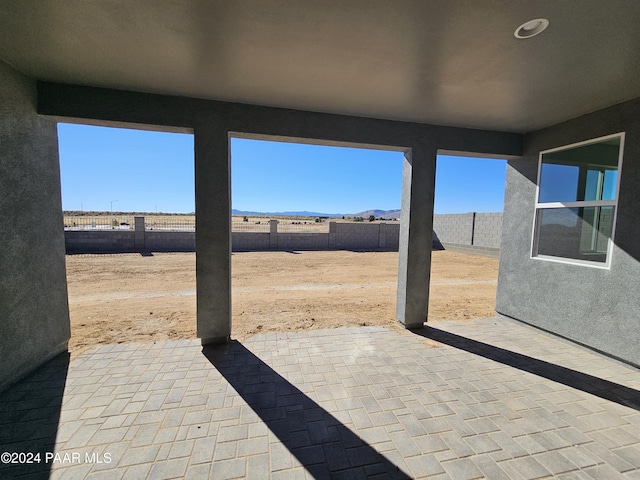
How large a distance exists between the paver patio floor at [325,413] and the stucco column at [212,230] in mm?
434

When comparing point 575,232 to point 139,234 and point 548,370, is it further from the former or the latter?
point 139,234

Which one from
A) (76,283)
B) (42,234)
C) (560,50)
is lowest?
(76,283)

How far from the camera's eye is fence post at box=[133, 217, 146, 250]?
12.3m

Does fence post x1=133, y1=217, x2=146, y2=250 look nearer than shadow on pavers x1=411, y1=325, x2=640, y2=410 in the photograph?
No

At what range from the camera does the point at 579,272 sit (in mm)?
3369

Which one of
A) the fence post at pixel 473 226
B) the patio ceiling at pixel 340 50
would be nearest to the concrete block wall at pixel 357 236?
the fence post at pixel 473 226

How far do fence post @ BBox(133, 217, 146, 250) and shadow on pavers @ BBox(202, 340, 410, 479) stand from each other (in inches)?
469

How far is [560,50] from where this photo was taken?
1.98 m

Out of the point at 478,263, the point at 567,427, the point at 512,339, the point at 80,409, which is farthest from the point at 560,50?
the point at 478,263

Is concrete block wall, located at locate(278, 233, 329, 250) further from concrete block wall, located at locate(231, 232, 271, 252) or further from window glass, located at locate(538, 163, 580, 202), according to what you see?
window glass, located at locate(538, 163, 580, 202)

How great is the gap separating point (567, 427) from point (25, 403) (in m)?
4.43

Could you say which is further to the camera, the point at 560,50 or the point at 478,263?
the point at 478,263

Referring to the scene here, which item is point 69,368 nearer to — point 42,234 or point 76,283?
point 42,234

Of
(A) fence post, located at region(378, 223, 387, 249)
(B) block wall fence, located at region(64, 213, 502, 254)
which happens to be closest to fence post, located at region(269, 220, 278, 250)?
(B) block wall fence, located at region(64, 213, 502, 254)
